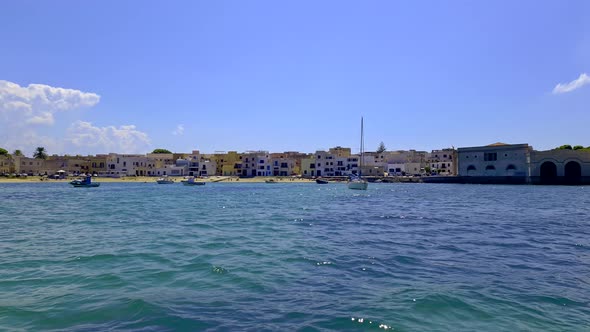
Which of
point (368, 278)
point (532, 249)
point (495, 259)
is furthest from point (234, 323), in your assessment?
point (532, 249)

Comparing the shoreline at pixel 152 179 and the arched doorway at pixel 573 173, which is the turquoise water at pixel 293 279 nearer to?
the arched doorway at pixel 573 173

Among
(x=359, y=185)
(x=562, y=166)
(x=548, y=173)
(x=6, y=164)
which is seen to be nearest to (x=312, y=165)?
(x=359, y=185)

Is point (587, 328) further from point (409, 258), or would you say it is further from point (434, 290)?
point (409, 258)

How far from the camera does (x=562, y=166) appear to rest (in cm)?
8162

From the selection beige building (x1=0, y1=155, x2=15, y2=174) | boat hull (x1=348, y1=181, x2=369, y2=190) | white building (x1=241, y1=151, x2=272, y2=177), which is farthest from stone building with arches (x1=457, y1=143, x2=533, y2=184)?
beige building (x1=0, y1=155, x2=15, y2=174)

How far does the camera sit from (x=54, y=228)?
20375 millimetres

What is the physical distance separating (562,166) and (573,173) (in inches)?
136

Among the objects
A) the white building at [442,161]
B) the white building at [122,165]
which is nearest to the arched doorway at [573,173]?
the white building at [442,161]

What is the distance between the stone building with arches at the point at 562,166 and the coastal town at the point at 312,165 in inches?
58.8

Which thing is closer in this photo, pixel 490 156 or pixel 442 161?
pixel 490 156

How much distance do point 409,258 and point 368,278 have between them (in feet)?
10.0

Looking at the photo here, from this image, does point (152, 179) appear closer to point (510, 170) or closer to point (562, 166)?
point (510, 170)

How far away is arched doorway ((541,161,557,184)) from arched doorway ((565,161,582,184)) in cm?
201

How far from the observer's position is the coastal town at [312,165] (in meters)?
88.6
